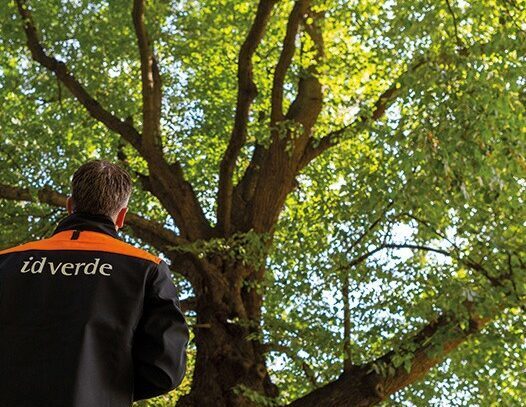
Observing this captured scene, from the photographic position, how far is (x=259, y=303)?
1074 centimetres

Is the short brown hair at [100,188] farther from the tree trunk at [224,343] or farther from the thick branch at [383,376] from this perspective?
the tree trunk at [224,343]

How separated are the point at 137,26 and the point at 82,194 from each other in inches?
306

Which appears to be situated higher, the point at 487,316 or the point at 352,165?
the point at 352,165

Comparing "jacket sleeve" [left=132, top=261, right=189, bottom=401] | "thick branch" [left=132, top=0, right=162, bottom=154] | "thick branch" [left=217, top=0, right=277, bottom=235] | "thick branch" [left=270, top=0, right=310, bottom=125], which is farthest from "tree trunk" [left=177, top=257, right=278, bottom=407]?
"jacket sleeve" [left=132, top=261, right=189, bottom=401]

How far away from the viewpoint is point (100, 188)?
275cm

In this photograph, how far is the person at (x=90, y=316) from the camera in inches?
101

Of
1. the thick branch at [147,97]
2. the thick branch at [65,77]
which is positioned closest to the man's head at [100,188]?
the thick branch at [147,97]

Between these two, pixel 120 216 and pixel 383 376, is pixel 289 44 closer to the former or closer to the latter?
pixel 383 376

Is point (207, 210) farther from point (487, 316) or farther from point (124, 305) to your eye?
point (124, 305)

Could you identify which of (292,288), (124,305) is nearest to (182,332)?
(124,305)

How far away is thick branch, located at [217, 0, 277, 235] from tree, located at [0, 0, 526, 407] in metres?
0.02

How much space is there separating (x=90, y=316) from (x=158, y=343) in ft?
0.71

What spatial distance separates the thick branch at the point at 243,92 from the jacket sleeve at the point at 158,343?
7001mm

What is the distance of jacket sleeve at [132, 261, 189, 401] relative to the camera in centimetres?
262
